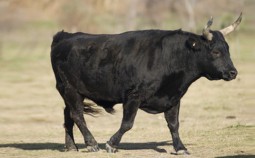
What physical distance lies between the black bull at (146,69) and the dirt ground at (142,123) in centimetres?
79

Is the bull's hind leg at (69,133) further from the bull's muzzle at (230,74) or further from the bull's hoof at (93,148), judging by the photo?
the bull's muzzle at (230,74)

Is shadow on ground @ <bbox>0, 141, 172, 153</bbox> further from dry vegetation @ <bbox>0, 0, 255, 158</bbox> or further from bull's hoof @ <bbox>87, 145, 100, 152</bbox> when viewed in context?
bull's hoof @ <bbox>87, 145, 100, 152</bbox>

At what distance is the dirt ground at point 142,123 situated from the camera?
1505cm

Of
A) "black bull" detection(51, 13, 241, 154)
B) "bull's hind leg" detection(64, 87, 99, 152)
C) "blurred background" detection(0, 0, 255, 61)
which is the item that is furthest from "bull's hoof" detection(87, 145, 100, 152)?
"blurred background" detection(0, 0, 255, 61)

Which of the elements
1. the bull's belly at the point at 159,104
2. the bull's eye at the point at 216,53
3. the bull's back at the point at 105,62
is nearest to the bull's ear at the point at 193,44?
the bull's eye at the point at 216,53

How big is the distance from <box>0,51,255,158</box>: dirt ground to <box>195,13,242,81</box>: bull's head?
51.4 inches

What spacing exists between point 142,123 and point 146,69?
689 centimetres

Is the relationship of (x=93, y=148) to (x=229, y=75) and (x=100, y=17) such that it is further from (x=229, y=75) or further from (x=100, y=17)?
(x=100, y=17)

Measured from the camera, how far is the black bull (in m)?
14.1

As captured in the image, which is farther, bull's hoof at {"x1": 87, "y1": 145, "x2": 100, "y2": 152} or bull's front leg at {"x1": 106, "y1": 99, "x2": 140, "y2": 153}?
bull's hoof at {"x1": 87, "y1": 145, "x2": 100, "y2": 152}

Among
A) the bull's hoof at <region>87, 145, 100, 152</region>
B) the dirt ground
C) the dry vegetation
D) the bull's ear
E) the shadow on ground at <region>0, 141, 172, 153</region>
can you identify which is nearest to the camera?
the bull's ear

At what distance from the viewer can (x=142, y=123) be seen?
2091 cm

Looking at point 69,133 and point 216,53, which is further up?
point 216,53

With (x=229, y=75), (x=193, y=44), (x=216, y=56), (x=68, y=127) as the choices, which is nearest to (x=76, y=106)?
(x=68, y=127)
